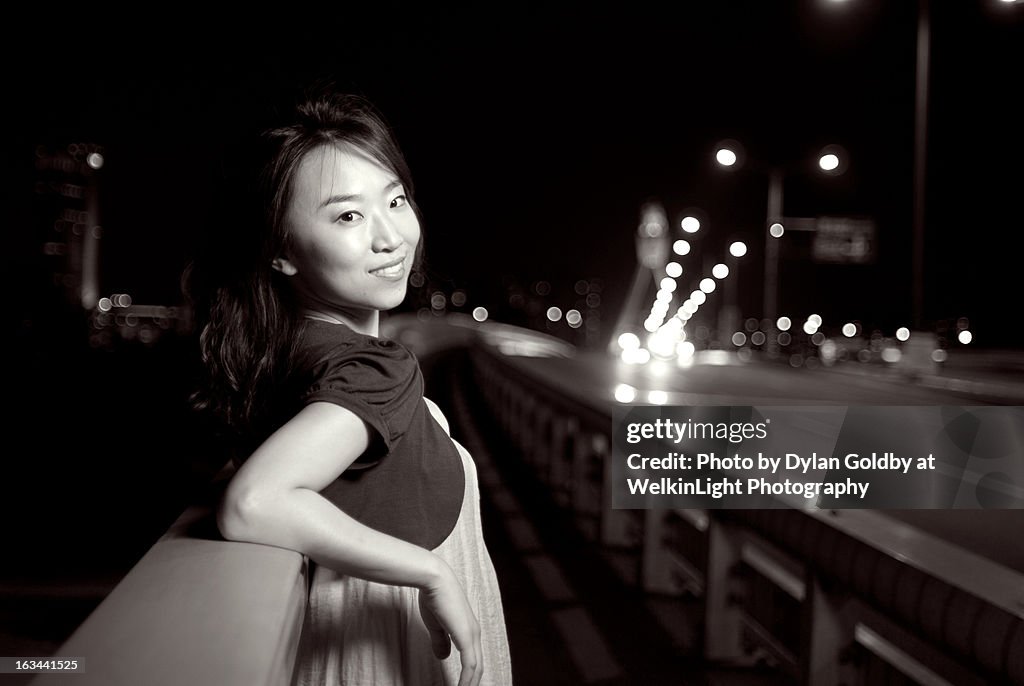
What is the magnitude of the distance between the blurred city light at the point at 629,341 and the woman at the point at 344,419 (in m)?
67.9

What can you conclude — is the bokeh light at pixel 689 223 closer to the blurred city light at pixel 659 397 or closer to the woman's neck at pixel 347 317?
the blurred city light at pixel 659 397

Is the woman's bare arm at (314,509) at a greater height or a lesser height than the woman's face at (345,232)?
lesser

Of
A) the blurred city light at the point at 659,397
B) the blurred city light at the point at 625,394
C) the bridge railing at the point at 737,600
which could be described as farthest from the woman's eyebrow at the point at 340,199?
the blurred city light at the point at 659,397

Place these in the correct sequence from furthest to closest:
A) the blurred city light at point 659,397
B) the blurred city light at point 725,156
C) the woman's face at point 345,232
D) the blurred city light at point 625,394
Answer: the blurred city light at point 725,156, the blurred city light at point 659,397, the blurred city light at point 625,394, the woman's face at point 345,232

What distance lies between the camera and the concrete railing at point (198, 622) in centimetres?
104

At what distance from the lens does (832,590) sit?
3512mm

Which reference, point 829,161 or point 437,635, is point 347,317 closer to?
point 437,635

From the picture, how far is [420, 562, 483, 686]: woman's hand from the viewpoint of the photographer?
1567mm

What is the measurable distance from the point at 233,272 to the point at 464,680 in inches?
33.8

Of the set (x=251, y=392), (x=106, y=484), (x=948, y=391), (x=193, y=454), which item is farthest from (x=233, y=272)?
(x=948, y=391)

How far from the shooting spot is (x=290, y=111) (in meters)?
1.89

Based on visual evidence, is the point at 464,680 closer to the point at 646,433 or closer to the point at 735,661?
the point at 735,661

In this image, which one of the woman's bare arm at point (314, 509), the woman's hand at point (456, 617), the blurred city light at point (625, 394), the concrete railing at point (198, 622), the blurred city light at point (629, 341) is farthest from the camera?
the blurred city light at point (629, 341)

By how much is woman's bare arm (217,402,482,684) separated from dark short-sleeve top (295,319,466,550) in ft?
0.15
